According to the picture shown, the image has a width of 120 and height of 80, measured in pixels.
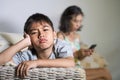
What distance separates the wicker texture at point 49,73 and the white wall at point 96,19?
97 centimetres

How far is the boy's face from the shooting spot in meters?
1.06

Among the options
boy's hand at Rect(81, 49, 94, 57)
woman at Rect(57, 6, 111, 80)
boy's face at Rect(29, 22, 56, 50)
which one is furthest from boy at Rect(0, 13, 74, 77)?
woman at Rect(57, 6, 111, 80)

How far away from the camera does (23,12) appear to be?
1.81m

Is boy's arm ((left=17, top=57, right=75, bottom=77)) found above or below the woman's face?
below

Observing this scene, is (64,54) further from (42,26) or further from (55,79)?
(55,79)

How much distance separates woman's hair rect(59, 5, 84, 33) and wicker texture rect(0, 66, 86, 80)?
107 cm

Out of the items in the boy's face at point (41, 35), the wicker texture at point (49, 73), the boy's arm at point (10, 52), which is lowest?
the wicker texture at point (49, 73)

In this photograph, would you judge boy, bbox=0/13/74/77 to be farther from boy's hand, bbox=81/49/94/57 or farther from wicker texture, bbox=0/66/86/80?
boy's hand, bbox=81/49/94/57

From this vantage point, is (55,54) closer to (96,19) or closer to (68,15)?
(68,15)

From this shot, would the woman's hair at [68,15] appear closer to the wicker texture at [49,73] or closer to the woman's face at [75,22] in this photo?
the woman's face at [75,22]

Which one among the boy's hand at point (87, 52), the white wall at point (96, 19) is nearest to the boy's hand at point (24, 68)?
the boy's hand at point (87, 52)

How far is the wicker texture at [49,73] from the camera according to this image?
33.1 inches

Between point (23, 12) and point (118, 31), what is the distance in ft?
3.08

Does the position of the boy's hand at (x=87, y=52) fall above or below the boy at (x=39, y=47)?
above
